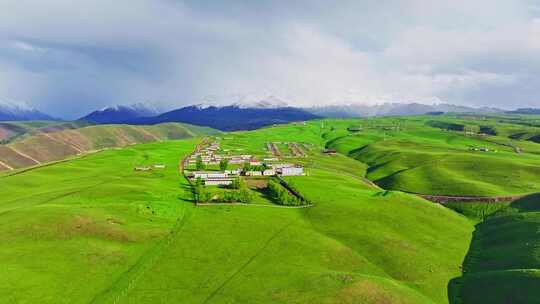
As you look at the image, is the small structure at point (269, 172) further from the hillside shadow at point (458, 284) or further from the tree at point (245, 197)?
A: the hillside shadow at point (458, 284)

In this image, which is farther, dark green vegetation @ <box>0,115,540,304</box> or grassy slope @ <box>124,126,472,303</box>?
dark green vegetation @ <box>0,115,540,304</box>

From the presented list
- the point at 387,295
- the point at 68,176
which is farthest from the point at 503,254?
the point at 68,176

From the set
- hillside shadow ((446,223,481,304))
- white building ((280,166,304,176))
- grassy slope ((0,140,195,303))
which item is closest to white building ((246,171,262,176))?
white building ((280,166,304,176))

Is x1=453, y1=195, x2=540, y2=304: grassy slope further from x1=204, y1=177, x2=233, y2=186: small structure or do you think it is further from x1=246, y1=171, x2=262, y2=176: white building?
x1=246, y1=171, x2=262, y2=176: white building

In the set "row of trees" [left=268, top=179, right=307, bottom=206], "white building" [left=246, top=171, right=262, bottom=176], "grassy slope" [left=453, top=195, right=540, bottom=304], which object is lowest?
"grassy slope" [left=453, top=195, right=540, bottom=304]

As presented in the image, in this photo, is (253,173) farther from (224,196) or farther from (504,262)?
(504,262)

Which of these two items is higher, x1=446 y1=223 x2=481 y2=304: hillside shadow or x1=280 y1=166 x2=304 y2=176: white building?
x1=280 y1=166 x2=304 y2=176: white building

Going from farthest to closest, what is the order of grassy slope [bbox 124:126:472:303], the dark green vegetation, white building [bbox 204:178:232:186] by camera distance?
1. white building [bbox 204:178:232:186]
2. the dark green vegetation
3. grassy slope [bbox 124:126:472:303]

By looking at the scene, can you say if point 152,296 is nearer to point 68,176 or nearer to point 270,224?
point 270,224
